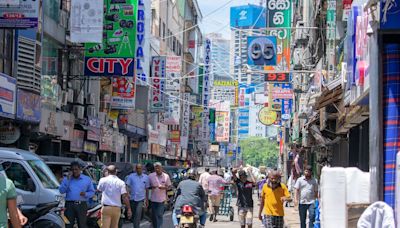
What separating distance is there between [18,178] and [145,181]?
13.9 feet

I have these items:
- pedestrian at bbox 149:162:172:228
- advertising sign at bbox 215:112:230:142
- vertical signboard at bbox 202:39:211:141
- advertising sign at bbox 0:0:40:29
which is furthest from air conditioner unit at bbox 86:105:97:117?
advertising sign at bbox 215:112:230:142

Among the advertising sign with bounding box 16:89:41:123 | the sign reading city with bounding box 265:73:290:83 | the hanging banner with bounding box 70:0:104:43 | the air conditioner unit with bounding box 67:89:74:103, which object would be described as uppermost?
the hanging banner with bounding box 70:0:104:43

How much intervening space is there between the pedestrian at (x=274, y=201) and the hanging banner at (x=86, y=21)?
13.3 m

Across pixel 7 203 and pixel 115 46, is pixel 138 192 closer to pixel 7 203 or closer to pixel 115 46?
pixel 7 203

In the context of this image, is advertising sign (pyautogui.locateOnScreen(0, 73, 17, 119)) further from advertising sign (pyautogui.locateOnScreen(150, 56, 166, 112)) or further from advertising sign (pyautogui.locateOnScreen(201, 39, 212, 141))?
advertising sign (pyautogui.locateOnScreen(201, 39, 212, 141))

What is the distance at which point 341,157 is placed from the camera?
22531 mm

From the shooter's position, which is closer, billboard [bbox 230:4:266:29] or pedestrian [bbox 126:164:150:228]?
pedestrian [bbox 126:164:150:228]

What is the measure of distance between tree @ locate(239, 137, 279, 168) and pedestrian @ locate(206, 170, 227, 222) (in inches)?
5580

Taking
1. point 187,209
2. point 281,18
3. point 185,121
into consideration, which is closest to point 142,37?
point 281,18

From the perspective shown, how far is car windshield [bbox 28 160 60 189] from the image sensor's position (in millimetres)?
14477

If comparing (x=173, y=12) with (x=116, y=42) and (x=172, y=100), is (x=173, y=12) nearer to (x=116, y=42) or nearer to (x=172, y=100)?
(x=172, y=100)

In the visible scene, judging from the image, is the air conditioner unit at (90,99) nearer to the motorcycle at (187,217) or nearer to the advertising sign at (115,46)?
the advertising sign at (115,46)

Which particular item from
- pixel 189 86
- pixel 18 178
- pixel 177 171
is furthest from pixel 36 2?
pixel 189 86

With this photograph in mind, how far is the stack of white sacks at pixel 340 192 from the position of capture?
759 centimetres
